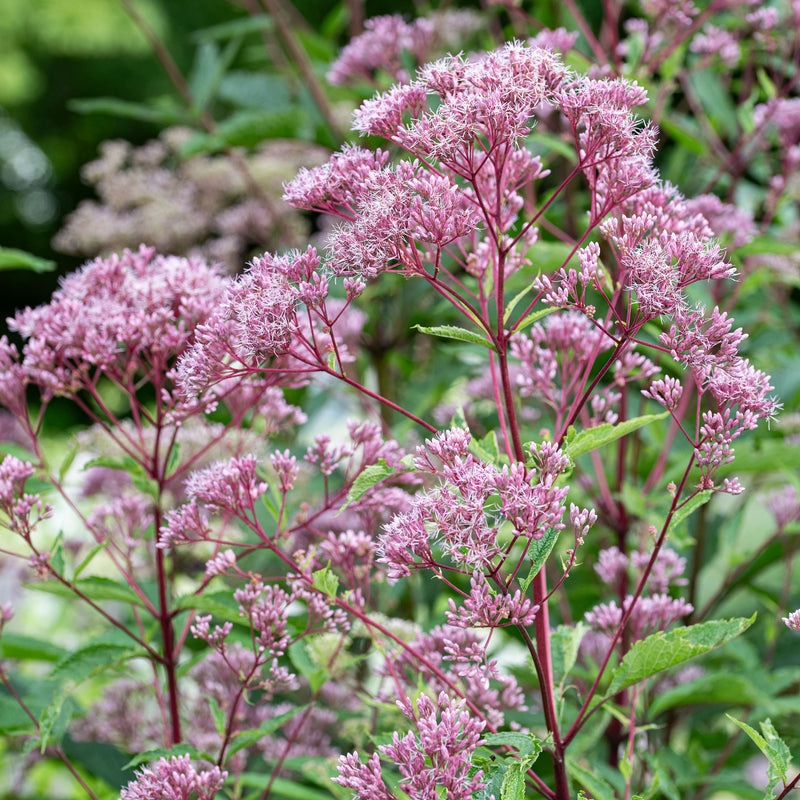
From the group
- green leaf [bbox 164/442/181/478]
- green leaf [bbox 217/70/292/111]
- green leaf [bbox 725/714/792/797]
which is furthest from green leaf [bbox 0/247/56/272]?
green leaf [bbox 217/70/292/111]

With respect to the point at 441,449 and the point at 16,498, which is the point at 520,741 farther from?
the point at 16,498

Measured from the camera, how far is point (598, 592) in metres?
1.27

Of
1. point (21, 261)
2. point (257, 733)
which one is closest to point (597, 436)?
point (257, 733)

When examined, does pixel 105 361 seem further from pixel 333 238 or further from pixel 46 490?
pixel 333 238

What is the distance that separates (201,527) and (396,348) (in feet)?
2.94

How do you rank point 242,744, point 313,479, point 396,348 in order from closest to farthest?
point 242,744 → point 313,479 → point 396,348

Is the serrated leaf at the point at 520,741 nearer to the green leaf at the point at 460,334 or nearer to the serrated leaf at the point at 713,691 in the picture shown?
the green leaf at the point at 460,334

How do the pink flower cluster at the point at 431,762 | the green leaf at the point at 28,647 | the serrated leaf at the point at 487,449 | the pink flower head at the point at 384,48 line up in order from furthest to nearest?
the pink flower head at the point at 384,48, the green leaf at the point at 28,647, the serrated leaf at the point at 487,449, the pink flower cluster at the point at 431,762

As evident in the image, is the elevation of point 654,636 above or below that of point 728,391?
below

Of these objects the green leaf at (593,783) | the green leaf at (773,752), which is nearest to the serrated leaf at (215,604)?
the green leaf at (593,783)

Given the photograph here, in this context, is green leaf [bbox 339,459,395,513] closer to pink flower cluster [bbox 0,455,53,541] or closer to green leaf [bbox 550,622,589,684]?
green leaf [bbox 550,622,589,684]

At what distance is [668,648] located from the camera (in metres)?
0.62

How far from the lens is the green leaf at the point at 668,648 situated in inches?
24.4

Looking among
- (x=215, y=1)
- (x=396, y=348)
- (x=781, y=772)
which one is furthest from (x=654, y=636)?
(x=215, y=1)
